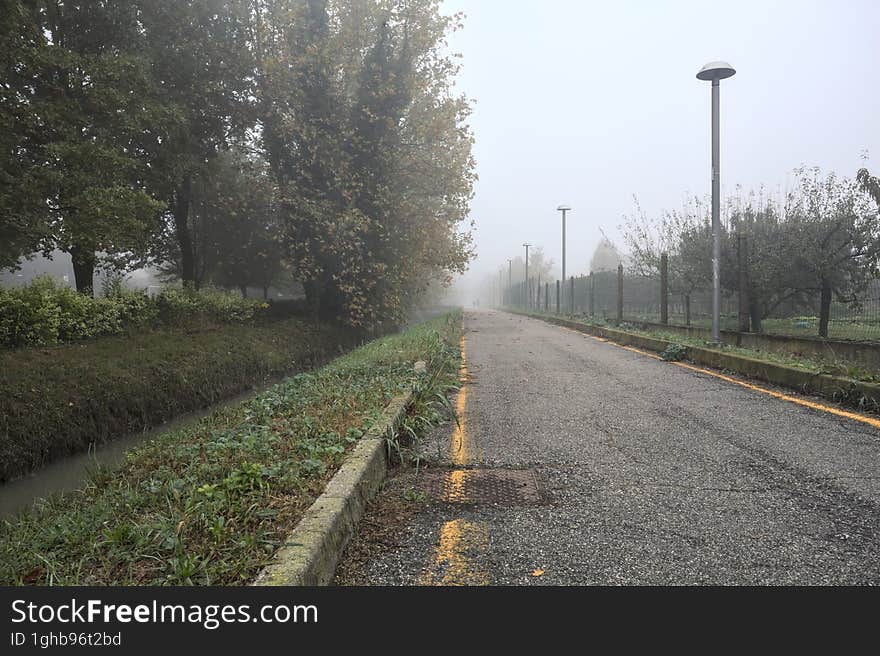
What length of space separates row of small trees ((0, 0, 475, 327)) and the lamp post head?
904cm

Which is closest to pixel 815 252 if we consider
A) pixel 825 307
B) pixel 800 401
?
pixel 825 307

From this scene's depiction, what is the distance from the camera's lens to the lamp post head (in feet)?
34.7

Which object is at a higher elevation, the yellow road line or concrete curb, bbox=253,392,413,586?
concrete curb, bbox=253,392,413,586

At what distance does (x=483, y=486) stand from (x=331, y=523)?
1.34 metres

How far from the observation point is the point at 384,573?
8.08ft

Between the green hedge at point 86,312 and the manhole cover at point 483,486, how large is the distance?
797cm

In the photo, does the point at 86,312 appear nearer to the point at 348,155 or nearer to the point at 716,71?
the point at 348,155

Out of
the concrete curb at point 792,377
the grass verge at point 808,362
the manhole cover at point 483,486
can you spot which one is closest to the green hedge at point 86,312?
the manhole cover at point 483,486

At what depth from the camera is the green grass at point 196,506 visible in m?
2.26

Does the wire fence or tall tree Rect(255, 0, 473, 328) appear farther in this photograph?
tall tree Rect(255, 0, 473, 328)

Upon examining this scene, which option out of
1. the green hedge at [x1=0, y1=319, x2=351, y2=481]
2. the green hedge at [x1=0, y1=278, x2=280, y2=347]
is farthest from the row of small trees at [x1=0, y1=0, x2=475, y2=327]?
the green hedge at [x1=0, y1=319, x2=351, y2=481]

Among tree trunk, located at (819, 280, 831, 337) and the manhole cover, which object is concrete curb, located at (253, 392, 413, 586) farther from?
tree trunk, located at (819, 280, 831, 337)

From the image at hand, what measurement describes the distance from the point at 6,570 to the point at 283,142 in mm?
17181

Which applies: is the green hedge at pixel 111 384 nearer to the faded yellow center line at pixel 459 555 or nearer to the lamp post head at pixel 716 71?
the faded yellow center line at pixel 459 555
